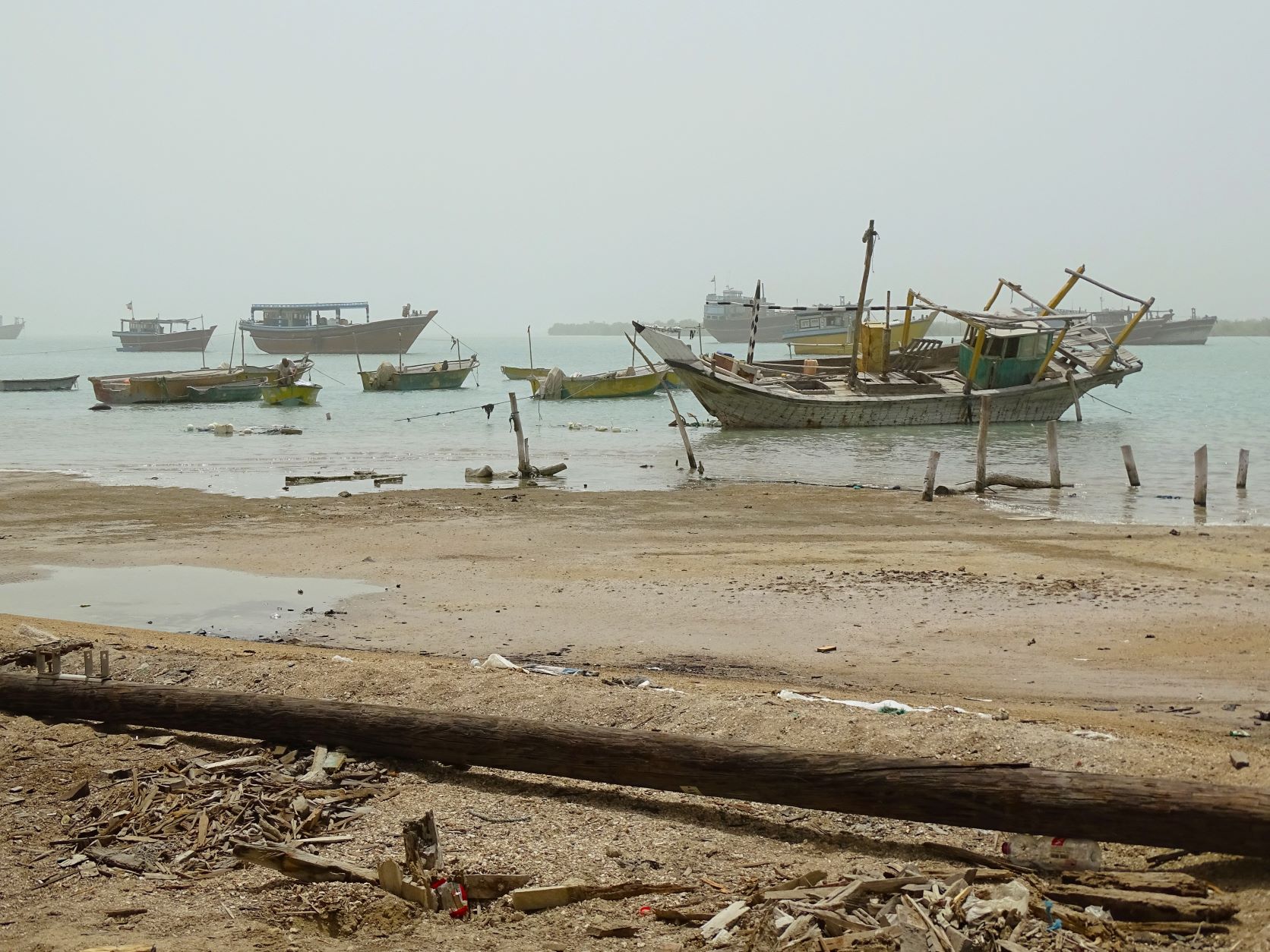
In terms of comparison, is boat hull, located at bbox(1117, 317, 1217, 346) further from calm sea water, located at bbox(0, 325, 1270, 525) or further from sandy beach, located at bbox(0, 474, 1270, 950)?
sandy beach, located at bbox(0, 474, 1270, 950)

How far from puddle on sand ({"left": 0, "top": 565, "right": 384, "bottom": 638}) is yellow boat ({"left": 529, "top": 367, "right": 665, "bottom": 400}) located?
37792mm

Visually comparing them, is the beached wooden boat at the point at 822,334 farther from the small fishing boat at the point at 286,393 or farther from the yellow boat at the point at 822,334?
the small fishing boat at the point at 286,393

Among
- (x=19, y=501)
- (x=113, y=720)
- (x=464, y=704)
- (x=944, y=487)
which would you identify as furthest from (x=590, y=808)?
(x=19, y=501)

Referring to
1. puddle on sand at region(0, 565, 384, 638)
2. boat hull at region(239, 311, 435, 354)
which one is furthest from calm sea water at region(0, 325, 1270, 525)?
boat hull at region(239, 311, 435, 354)

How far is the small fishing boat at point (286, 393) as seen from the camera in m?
46.9

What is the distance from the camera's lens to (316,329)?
3548 inches

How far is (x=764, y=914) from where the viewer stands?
385 cm

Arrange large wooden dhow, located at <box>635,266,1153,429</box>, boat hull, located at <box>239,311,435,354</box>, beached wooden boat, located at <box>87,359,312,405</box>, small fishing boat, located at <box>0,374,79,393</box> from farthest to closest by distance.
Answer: boat hull, located at <box>239,311,435,354</box>, small fishing boat, located at <box>0,374,79,393</box>, beached wooden boat, located at <box>87,359,312,405</box>, large wooden dhow, located at <box>635,266,1153,429</box>

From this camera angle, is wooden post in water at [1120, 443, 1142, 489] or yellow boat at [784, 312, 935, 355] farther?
yellow boat at [784, 312, 935, 355]

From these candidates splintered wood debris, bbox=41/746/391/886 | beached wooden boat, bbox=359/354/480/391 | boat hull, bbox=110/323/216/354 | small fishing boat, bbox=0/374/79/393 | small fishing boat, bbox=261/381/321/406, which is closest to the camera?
splintered wood debris, bbox=41/746/391/886

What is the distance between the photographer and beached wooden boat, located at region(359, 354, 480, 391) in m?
56.3

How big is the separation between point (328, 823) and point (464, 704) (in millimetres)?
1590

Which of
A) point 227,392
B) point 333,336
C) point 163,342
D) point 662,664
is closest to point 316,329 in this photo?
point 333,336

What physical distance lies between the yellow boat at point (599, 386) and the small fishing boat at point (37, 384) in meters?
28.9
